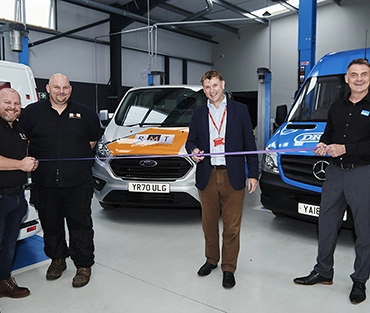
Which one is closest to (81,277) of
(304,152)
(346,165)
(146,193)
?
(146,193)

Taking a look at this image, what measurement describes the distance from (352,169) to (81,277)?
82.5 inches

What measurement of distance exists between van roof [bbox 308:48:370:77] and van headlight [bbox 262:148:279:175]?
3.88ft

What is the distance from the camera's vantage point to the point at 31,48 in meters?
11.2

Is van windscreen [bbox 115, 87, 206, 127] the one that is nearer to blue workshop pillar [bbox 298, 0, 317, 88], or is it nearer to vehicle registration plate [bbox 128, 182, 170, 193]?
vehicle registration plate [bbox 128, 182, 170, 193]

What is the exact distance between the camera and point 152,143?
4078 millimetres

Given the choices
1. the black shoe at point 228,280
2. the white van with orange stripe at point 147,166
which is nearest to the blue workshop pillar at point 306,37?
the white van with orange stripe at point 147,166

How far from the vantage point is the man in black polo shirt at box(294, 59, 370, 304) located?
2.40 meters

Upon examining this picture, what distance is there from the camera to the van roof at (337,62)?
396 centimetres

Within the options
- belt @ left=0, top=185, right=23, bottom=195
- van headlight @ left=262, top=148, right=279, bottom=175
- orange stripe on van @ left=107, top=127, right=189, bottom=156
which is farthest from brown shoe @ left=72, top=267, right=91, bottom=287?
van headlight @ left=262, top=148, right=279, bottom=175

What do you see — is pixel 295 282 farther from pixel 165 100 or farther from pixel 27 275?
pixel 165 100

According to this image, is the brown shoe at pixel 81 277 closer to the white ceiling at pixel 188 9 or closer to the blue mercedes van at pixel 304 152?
the blue mercedes van at pixel 304 152

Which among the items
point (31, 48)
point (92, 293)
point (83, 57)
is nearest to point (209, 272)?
point (92, 293)

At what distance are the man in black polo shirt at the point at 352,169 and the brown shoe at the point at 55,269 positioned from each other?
6.66 ft

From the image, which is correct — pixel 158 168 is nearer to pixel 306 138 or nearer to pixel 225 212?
pixel 225 212
